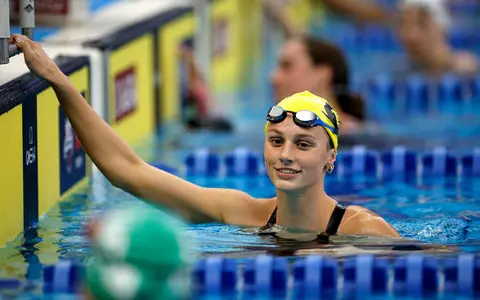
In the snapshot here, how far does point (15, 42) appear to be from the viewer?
407 centimetres

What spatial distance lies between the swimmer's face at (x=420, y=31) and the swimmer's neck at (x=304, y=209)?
19.2 feet

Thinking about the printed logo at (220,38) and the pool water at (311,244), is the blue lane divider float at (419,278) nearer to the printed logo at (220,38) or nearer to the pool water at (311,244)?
the pool water at (311,244)

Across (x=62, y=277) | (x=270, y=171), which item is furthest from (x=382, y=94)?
(x=62, y=277)

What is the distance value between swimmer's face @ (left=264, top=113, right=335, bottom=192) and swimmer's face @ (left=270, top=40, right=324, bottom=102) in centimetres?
269

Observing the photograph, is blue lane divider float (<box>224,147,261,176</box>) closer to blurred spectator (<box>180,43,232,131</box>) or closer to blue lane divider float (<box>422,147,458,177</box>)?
blue lane divider float (<box>422,147,458,177</box>)

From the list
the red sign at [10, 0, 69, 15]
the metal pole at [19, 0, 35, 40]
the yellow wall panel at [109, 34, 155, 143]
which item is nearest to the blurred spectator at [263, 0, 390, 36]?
the yellow wall panel at [109, 34, 155, 143]

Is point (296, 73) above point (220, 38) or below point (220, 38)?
below

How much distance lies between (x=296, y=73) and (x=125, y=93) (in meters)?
1.00

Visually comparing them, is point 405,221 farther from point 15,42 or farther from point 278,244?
point 15,42

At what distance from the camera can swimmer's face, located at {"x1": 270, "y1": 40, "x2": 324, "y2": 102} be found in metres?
6.85

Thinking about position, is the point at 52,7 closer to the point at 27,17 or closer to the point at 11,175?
the point at 27,17

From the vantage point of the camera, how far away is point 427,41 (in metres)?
10.0

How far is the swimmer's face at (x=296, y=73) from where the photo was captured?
22.5 ft

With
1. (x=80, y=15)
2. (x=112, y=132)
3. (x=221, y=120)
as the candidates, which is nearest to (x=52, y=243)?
(x=112, y=132)
